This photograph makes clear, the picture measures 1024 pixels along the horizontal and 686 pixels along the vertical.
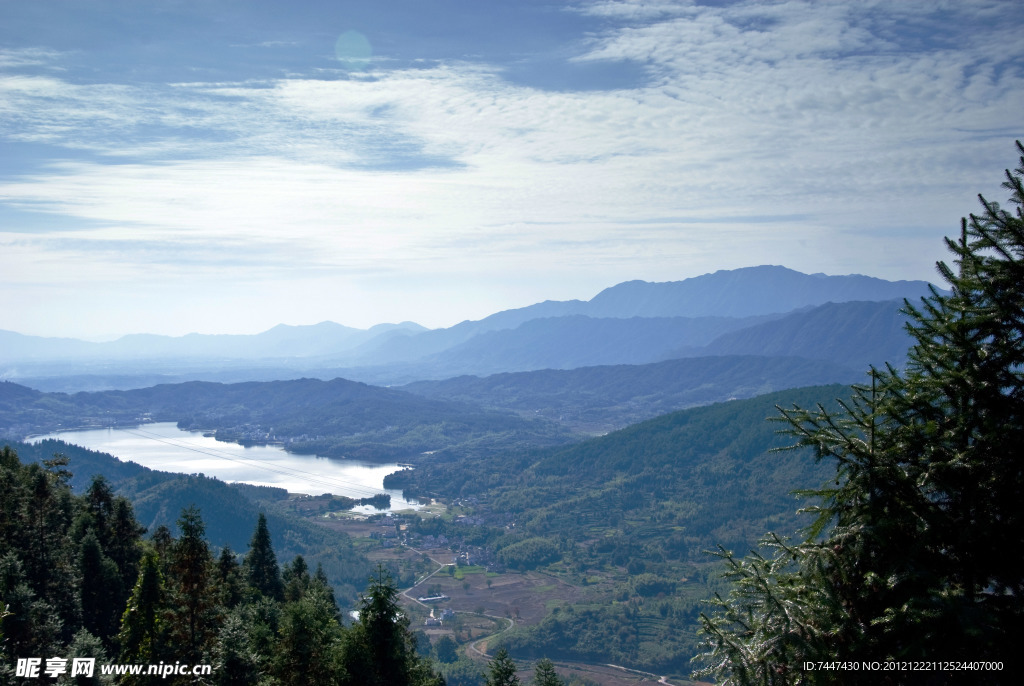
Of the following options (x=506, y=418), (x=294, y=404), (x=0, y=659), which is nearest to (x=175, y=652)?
(x=0, y=659)

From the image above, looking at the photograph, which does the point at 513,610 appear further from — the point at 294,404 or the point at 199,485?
the point at 294,404

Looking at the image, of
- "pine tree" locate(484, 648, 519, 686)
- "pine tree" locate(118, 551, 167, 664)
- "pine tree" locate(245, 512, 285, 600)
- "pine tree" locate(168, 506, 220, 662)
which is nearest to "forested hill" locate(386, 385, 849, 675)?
"pine tree" locate(245, 512, 285, 600)

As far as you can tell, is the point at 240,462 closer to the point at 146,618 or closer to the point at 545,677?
the point at 146,618

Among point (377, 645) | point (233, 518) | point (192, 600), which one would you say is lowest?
point (233, 518)

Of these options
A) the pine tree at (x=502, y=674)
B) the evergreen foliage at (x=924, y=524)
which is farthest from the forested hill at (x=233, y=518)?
the evergreen foliage at (x=924, y=524)

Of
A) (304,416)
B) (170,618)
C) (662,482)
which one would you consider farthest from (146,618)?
(304,416)

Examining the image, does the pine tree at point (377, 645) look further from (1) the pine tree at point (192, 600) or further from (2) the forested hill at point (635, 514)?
(2) the forested hill at point (635, 514)
